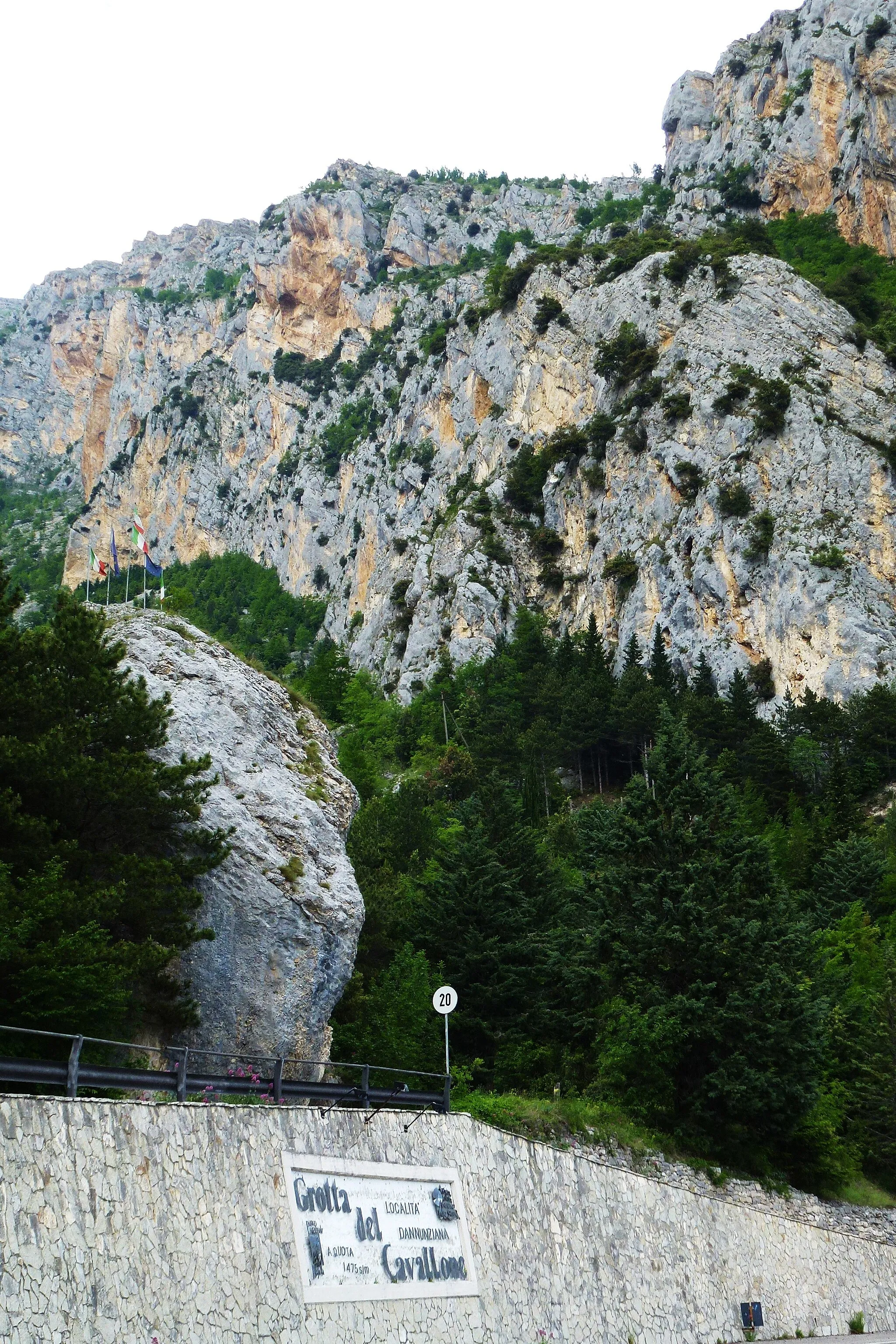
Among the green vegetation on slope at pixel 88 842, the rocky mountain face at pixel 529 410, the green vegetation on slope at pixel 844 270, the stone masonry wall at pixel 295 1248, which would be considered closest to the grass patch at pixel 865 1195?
the stone masonry wall at pixel 295 1248

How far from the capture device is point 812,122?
115m

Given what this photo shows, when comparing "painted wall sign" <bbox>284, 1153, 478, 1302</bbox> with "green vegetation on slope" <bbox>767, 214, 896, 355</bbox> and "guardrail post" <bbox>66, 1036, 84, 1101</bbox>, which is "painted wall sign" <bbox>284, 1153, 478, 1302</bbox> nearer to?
"guardrail post" <bbox>66, 1036, 84, 1101</bbox>

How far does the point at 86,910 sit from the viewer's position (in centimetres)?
1752

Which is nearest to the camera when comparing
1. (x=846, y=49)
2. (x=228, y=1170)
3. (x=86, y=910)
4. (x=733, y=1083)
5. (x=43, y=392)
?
(x=228, y=1170)

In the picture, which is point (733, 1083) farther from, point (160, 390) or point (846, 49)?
point (160, 390)

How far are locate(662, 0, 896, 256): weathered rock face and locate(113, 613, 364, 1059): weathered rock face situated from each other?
98039mm

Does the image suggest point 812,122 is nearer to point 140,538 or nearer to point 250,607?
point 250,607

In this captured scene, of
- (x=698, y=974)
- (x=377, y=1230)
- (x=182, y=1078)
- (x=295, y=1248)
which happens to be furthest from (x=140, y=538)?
(x=295, y=1248)

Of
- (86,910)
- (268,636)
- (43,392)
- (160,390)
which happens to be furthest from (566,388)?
(43,392)

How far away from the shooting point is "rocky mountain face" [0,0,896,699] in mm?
78312

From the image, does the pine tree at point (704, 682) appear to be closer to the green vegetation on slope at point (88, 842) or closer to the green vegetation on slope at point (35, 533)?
the green vegetation on slope at point (88, 842)

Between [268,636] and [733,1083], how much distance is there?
95.5 m

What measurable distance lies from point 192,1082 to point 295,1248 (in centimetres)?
232

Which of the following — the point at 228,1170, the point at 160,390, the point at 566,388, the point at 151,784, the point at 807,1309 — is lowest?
the point at 807,1309
